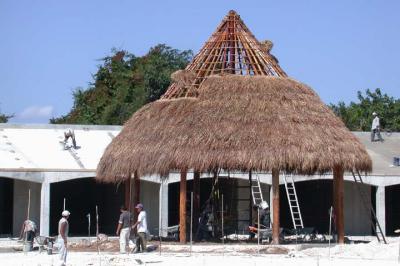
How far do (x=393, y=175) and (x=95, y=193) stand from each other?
11.7 m

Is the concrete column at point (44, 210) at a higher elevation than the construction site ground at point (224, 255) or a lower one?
higher

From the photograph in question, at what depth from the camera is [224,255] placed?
2291 cm

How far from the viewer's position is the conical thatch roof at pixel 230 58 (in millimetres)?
26531

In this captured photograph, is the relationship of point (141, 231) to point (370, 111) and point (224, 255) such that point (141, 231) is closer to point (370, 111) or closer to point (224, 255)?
point (224, 255)

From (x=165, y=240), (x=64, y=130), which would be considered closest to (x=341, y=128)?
(x=165, y=240)

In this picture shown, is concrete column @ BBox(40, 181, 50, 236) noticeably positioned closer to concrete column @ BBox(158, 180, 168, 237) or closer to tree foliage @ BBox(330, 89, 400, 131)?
concrete column @ BBox(158, 180, 168, 237)

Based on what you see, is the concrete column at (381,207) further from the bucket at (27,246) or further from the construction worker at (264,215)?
the bucket at (27,246)

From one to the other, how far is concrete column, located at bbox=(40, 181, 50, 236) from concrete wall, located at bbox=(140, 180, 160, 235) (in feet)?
13.7

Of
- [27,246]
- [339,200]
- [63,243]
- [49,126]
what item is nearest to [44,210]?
[27,246]

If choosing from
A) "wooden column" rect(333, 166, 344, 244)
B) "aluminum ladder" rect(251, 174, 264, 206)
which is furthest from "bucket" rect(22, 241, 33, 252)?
"wooden column" rect(333, 166, 344, 244)

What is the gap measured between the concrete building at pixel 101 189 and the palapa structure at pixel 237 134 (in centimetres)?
468

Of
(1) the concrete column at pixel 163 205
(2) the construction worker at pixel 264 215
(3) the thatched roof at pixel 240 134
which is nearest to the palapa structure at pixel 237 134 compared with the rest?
(3) the thatched roof at pixel 240 134

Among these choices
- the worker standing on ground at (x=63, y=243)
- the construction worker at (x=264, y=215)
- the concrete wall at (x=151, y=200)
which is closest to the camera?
the worker standing on ground at (x=63, y=243)

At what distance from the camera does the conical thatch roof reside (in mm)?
26531
